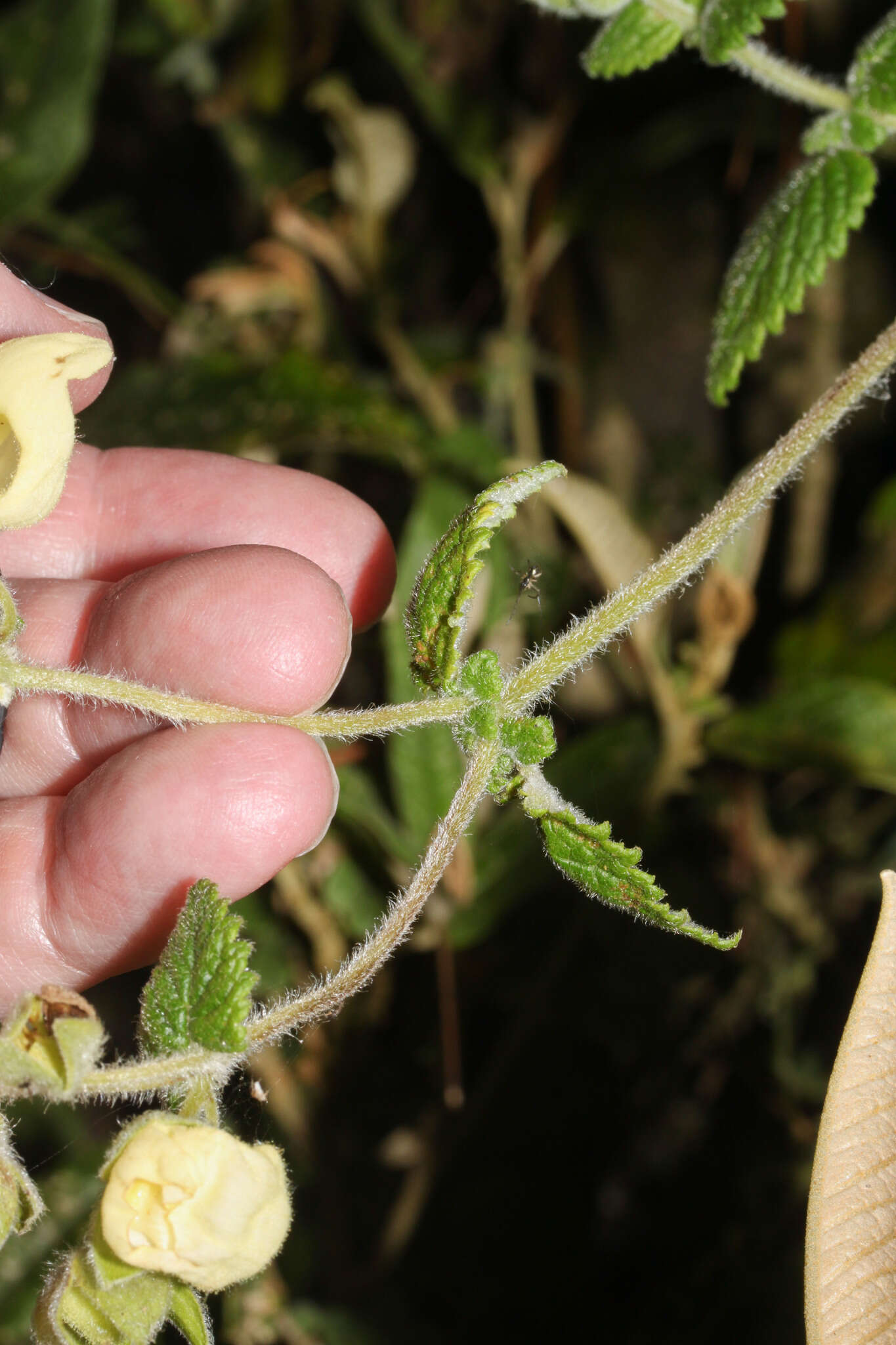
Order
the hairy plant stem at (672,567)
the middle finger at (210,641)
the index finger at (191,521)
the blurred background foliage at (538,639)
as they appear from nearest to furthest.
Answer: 1. the hairy plant stem at (672,567)
2. the middle finger at (210,641)
3. the index finger at (191,521)
4. the blurred background foliage at (538,639)

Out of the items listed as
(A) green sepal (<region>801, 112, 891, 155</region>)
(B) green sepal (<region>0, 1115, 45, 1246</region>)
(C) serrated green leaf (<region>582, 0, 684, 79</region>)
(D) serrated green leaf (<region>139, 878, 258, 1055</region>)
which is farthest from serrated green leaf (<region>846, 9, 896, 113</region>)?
(B) green sepal (<region>0, 1115, 45, 1246</region>)

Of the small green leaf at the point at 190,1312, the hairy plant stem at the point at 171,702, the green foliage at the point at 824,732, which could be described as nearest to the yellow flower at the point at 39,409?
the hairy plant stem at the point at 171,702

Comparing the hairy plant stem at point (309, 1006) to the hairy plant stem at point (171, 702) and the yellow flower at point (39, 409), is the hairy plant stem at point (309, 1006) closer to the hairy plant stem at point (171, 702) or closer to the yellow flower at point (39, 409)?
the hairy plant stem at point (171, 702)

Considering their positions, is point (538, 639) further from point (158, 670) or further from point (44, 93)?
point (44, 93)

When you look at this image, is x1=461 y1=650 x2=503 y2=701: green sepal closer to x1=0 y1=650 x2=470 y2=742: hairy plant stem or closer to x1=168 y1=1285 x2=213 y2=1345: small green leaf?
x1=0 y1=650 x2=470 y2=742: hairy plant stem

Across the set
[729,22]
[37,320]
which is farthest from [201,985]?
[729,22]

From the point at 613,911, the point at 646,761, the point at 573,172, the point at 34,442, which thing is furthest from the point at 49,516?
the point at 573,172
